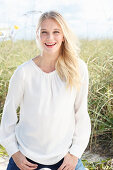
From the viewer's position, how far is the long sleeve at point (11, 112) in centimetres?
150

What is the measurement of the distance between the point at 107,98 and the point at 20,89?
4.36 ft

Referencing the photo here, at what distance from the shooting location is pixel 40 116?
→ 149 cm

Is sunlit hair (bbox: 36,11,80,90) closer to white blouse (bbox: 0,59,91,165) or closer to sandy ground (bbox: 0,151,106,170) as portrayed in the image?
white blouse (bbox: 0,59,91,165)

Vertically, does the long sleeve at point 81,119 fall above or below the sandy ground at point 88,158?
above

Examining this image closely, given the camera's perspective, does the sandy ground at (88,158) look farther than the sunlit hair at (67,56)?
Yes

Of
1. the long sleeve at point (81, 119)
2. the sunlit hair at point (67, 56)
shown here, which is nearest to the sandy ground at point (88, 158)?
the long sleeve at point (81, 119)

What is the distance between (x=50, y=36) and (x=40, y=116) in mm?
449

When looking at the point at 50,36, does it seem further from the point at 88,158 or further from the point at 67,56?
the point at 88,158

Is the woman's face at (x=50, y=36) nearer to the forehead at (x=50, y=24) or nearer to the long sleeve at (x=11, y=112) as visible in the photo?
the forehead at (x=50, y=24)

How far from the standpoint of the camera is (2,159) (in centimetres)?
235

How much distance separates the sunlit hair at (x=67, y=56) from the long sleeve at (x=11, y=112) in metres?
0.23

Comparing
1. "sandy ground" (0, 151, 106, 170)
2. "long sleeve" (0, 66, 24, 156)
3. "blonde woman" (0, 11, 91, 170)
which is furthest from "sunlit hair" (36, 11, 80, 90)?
"sandy ground" (0, 151, 106, 170)

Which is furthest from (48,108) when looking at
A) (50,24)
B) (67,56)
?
(50,24)

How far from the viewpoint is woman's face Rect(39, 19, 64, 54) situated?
60.2 inches
